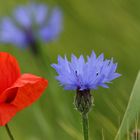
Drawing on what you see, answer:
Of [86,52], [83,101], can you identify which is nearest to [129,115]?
[83,101]

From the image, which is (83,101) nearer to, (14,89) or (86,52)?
(14,89)

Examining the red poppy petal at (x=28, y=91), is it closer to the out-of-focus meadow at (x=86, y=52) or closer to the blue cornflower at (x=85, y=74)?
the blue cornflower at (x=85, y=74)

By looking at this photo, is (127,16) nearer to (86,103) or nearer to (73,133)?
(73,133)

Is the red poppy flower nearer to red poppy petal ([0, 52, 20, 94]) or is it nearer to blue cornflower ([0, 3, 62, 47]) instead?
red poppy petal ([0, 52, 20, 94])

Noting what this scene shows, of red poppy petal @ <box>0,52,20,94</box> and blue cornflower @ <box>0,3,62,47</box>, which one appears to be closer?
red poppy petal @ <box>0,52,20,94</box>

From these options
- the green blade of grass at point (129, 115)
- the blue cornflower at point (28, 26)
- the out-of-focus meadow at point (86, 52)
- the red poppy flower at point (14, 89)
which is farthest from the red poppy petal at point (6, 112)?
the blue cornflower at point (28, 26)

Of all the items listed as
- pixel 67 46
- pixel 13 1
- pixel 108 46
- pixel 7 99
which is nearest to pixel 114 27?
pixel 108 46

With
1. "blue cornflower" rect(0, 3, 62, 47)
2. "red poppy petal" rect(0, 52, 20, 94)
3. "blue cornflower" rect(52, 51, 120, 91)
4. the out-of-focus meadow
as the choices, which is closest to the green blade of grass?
"blue cornflower" rect(52, 51, 120, 91)
